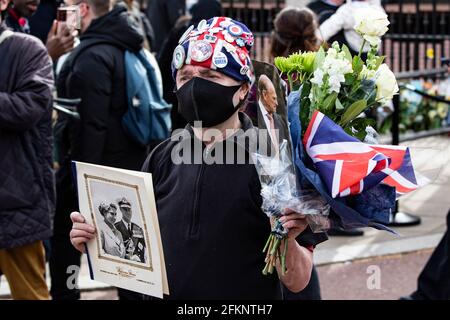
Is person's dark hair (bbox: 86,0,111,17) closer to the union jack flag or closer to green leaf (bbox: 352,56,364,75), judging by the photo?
green leaf (bbox: 352,56,364,75)

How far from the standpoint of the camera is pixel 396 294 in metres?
6.77

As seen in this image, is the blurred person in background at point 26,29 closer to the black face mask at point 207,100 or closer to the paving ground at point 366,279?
the paving ground at point 366,279

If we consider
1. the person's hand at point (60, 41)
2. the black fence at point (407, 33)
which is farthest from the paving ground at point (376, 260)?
the black fence at point (407, 33)

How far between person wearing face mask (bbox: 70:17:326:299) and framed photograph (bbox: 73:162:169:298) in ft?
0.26

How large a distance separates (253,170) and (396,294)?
142 inches

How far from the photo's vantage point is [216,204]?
11.2 ft

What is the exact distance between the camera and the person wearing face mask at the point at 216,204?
133 inches

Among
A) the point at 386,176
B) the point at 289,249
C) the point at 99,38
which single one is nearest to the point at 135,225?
the point at 289,249

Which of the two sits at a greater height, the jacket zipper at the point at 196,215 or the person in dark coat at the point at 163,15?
the jacket zipper at the point at 196,215

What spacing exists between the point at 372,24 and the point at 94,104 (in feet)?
10.5

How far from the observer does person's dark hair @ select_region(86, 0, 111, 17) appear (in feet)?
20.5

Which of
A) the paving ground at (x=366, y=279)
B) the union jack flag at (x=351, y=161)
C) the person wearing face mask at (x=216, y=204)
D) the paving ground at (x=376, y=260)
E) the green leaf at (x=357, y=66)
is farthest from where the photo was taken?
the paving ground at (x=376, y=260)

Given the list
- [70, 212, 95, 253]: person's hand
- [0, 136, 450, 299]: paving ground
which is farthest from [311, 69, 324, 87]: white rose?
[0, 136, 450, 299]: paving ground

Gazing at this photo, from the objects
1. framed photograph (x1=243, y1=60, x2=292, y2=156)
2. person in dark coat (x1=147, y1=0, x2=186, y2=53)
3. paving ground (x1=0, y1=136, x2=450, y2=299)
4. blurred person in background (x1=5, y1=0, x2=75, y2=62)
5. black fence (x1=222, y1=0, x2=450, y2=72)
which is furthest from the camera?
person in dark coat (x1=147, y1=0, x2=186, y2=53)
